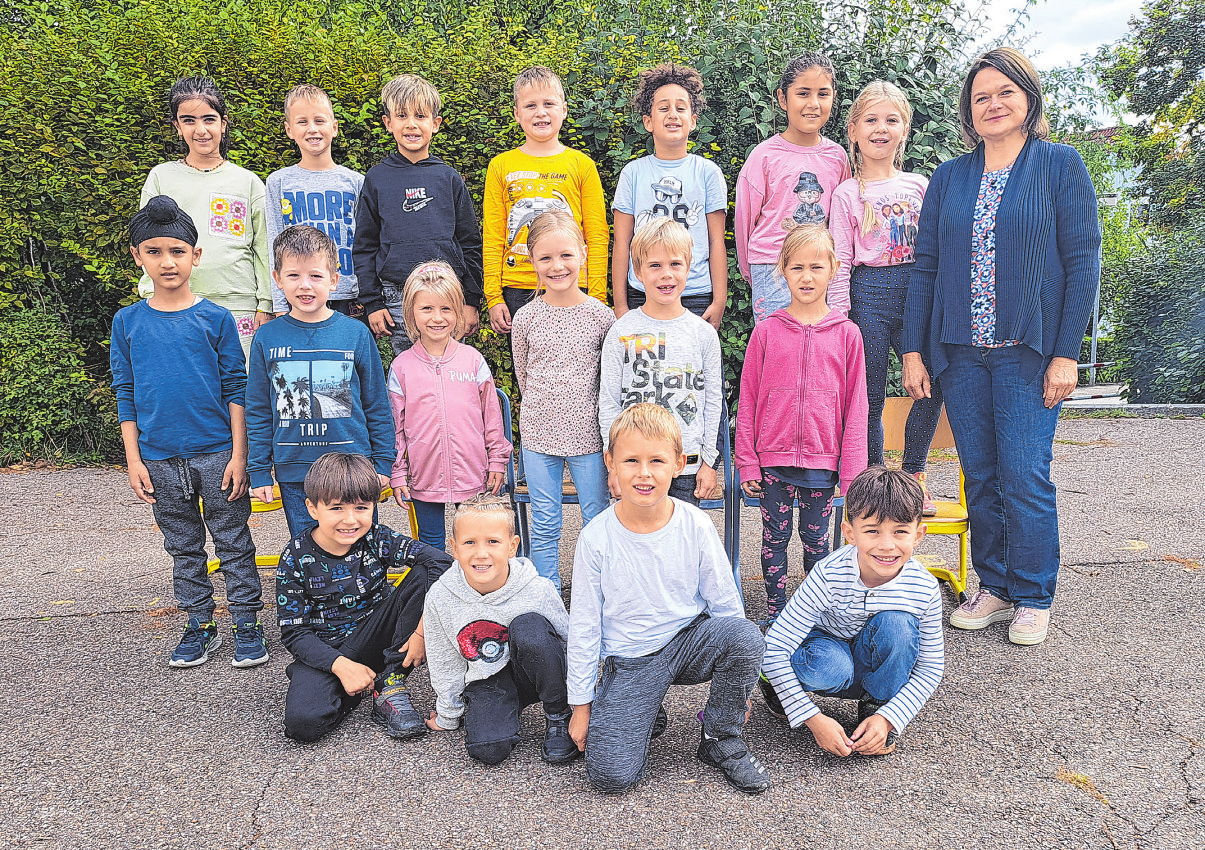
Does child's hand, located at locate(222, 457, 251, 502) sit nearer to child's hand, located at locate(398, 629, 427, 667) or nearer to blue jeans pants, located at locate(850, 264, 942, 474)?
child's hand, located at locate(398, 629, 427, 667)

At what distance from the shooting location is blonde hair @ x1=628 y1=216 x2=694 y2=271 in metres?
3.33

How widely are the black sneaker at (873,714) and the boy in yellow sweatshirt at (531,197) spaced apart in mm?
2119

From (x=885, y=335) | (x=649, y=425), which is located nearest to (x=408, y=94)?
(x=649, y=425)

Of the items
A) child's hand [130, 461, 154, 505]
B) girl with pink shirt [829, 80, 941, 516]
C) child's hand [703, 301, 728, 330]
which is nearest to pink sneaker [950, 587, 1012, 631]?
girl with pink shirt [829, 80, 941, 516]

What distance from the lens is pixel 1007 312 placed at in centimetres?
335

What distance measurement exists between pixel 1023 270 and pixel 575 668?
2.27m

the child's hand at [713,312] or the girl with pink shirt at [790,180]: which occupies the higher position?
the girl with pink shirt at [790,180]

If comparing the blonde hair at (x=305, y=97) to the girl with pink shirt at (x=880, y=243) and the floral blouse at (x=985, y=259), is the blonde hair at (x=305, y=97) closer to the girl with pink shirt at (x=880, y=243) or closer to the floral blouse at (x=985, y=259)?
the girl with pink shirt at (x=880, y=243)

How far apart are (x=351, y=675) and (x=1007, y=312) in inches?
109

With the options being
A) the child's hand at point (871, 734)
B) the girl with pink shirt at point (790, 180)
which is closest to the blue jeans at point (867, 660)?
the child's hand at point (871, 734)

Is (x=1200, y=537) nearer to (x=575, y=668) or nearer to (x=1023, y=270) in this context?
(x=1023, y=270)

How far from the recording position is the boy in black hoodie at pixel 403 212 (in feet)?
13.3

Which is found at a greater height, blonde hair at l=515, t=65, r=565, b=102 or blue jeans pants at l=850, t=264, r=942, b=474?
blonde hair at l=515, t=65, r=565, b=102

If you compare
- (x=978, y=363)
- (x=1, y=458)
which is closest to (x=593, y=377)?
(x=978, y=363)
